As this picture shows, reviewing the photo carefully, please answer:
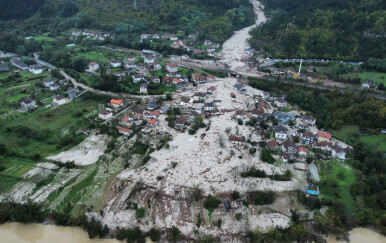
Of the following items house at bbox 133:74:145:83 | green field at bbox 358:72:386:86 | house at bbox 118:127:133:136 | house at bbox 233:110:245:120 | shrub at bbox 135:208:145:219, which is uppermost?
green field at bbox 358:72:386:86

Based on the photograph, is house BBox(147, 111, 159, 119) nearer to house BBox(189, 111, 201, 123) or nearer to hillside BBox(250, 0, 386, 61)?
house BBox(189, 111, 201, 123)

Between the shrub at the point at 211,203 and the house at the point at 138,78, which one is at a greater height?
the house at the point at 138,78

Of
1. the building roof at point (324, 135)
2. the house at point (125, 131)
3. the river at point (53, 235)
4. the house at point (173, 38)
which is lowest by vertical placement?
the river at point (53, 235)

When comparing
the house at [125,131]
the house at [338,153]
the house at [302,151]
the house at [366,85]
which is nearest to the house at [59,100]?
the house at [125,131]

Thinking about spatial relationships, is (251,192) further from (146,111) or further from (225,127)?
(146,111)

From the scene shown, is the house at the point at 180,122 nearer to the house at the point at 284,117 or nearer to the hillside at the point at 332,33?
the house at the point at 284,117

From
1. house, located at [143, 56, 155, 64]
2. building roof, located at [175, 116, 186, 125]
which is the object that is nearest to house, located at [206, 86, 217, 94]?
building roof, located at [175, 116, 186, 125]
